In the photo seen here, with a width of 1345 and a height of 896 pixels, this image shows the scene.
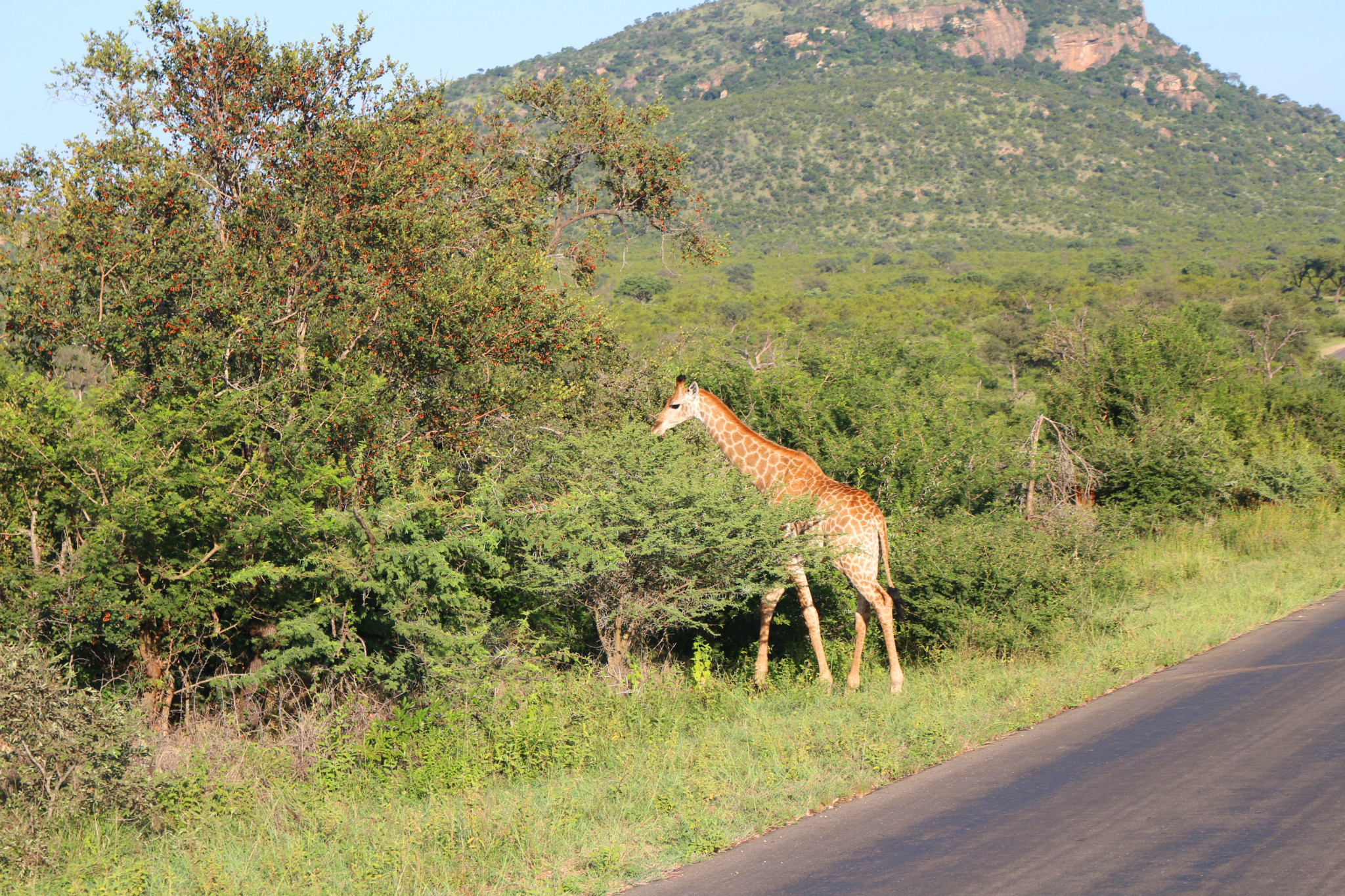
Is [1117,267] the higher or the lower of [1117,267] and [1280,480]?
the higher

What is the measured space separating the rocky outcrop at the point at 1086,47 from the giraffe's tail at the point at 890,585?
14997 centimetres

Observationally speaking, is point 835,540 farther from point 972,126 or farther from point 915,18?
point 915,18

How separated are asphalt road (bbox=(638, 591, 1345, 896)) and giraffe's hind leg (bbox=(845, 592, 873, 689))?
1.95 metres

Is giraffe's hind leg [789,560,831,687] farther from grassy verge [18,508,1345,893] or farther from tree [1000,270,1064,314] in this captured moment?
tree [1000,270,1064,314]

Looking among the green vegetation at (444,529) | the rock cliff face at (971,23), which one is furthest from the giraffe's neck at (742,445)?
the rock cliff face at (971,23)

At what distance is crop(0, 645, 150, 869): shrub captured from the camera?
6691 millimetres

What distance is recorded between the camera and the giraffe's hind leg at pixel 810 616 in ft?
32.8

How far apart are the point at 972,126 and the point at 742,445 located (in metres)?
106

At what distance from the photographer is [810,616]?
1032cm

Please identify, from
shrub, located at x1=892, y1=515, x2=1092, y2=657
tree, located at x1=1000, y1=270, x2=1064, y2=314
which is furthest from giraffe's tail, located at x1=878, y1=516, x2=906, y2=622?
tree, located at x1=1000, y1=270, x2=1064, y2=314

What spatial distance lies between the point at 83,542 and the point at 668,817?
5059 mm

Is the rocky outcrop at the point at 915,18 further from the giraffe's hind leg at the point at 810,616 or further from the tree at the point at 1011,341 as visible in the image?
the giraffe's hind leg at the point at 810,616

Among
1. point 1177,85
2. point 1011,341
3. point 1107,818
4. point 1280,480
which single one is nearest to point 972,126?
point 1177,85

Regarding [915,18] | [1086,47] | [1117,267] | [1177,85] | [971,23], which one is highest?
[915,18]
